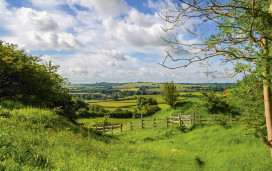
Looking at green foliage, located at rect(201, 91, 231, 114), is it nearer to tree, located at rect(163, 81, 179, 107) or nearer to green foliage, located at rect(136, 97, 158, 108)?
tree, located at rect(163, 81, 179, 107)

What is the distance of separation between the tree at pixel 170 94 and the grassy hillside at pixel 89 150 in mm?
20544

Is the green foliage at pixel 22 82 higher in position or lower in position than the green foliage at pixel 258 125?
higher

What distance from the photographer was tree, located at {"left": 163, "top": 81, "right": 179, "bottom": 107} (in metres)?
35.9

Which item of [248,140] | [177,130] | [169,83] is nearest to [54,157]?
[248,140]

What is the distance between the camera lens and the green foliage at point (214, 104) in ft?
94.3

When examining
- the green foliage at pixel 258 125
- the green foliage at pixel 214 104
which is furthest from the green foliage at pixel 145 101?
the green foliage at pixel 258 125

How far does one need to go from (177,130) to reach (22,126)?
17484 mm

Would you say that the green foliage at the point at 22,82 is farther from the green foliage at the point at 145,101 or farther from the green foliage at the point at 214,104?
the green foliage at the point at 145,101

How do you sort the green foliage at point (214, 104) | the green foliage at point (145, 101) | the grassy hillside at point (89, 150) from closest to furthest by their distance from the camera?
the grassy hillside at point (89, 150)
the green foliage at point (214, 104)
the green foliage at point (145, 101)

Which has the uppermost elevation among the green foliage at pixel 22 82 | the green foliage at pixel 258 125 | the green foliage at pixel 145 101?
the green foliage at pixel 22 82

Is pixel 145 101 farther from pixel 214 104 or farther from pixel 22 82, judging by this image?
pixel 22 82

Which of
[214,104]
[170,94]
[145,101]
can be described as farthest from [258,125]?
[145,101]

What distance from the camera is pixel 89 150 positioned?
609cm

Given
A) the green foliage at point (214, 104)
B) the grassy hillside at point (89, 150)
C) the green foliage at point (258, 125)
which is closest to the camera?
the grassy hillside at point (89, 150)
